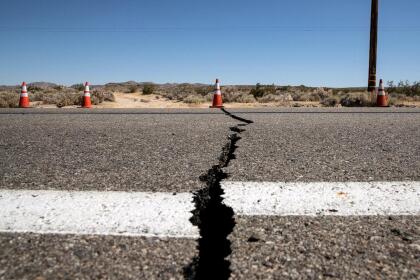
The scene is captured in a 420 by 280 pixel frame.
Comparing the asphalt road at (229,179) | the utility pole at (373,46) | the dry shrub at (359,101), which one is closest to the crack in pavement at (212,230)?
the asphalt road at (229,179)

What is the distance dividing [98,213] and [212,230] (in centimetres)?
47

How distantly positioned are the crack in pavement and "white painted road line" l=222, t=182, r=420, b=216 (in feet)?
0.19

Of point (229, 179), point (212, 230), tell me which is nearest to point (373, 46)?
point (229, 179)

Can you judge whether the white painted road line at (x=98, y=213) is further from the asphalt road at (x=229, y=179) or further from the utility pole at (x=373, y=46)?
the utility pole at (x=373, y=46)

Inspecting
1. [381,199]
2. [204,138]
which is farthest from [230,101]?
[381,199]

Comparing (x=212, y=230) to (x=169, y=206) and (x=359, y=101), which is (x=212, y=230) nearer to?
(x=169, y=206)

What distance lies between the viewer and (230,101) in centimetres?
2208

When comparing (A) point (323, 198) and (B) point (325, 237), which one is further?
(A) point (323, 198)

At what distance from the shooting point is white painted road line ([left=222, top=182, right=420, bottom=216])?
1.75 metres

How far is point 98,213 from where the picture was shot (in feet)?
5.55

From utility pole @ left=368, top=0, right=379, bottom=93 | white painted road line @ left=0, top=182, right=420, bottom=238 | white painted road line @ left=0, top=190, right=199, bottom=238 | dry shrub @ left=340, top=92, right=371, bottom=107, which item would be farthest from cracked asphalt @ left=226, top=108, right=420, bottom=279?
utility pole @ left=368, top=0, right=379, bottom=93

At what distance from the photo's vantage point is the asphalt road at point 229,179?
1.24m

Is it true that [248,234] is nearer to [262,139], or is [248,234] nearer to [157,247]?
[157,247]

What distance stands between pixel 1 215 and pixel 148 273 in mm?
794
